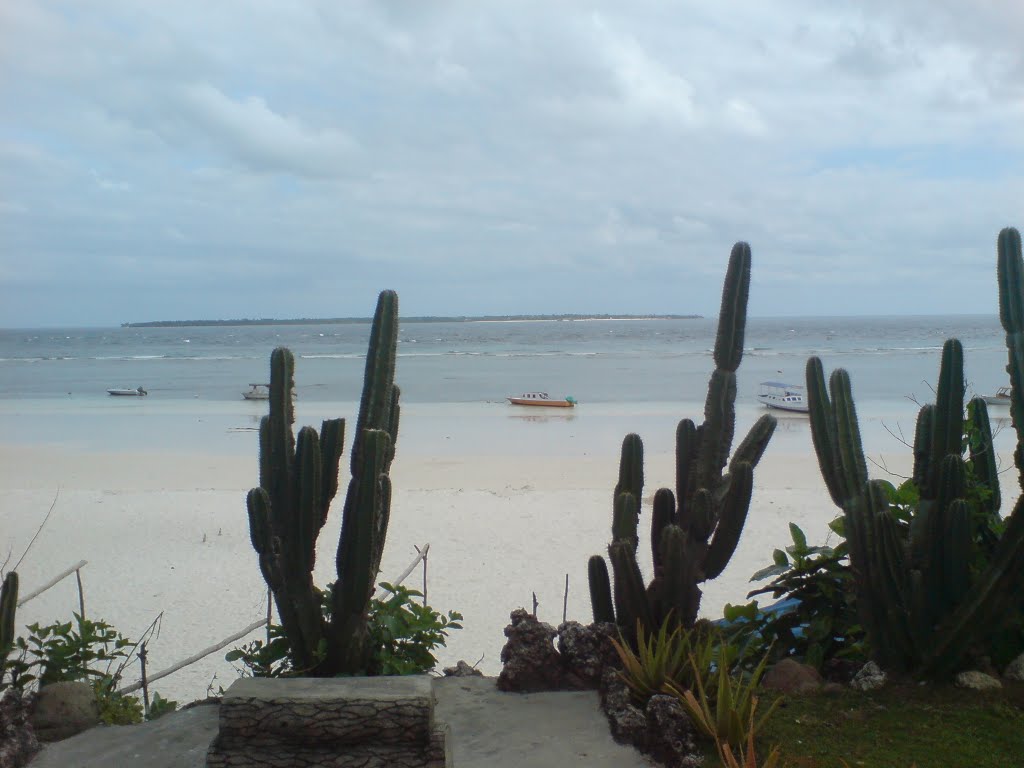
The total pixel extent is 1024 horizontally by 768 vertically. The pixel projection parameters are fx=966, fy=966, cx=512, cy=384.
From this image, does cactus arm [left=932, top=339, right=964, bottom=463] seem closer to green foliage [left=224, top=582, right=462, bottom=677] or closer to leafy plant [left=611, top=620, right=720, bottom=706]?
leafy plant [left=611, top=620, right=720, bottom=706]

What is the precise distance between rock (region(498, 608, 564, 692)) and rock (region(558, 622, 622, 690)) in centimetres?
7

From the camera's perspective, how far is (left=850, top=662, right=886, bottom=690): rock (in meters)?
4.98

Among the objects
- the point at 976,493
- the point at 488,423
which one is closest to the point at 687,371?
the point at 488,423

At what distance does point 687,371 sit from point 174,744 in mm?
52091

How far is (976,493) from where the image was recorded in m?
5.39

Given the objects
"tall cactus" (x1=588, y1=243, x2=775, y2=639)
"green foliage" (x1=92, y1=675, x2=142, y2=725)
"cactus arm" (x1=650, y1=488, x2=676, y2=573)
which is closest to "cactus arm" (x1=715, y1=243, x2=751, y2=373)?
"tall cactus" (x1=588, y1=243, x2=775, y2=639)

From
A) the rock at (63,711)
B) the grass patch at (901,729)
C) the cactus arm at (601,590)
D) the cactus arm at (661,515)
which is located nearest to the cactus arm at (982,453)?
the grass patch at (901,729)

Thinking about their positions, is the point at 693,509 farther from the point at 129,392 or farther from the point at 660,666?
the point at 129,392

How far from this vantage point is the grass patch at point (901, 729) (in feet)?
13.7

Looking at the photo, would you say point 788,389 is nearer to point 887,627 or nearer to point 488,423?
point 488,423

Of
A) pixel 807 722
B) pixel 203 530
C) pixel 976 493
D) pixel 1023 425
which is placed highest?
pixel 1023 425

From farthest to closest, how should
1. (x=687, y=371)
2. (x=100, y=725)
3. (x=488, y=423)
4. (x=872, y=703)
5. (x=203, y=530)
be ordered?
(x=687, y=371) < (x=488, y=423) < (x=203, y=530) < (x=100, y=725) < (x=872, y=703)

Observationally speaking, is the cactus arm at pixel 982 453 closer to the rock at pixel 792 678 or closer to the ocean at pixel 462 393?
the rock at pixel 792 678

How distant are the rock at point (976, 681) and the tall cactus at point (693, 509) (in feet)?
4.31
